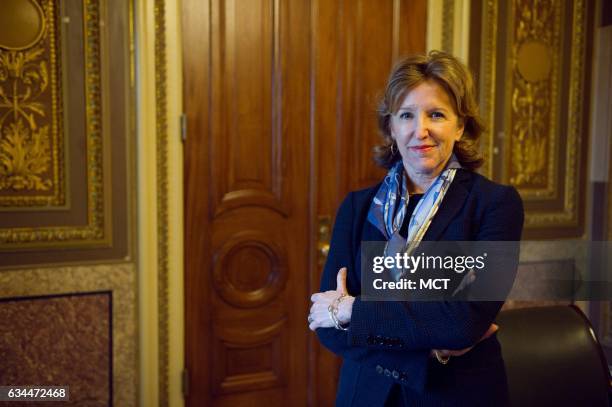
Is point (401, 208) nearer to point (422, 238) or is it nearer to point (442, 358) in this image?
point (422, 238)

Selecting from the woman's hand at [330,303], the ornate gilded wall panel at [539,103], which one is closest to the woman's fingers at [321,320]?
the woman's hand at [330,303]

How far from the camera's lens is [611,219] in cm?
232

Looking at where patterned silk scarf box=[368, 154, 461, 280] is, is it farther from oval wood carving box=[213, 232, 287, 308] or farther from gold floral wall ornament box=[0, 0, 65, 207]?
gold floral wall ornament box=[0, 0, 65, 207]

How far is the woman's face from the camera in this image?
3.06 feet

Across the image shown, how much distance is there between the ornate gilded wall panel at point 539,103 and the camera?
2.12m

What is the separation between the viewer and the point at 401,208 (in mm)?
963

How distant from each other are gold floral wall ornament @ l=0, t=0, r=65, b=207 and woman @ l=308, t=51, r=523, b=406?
3.08 feet

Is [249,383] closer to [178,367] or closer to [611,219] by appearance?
[178,367]

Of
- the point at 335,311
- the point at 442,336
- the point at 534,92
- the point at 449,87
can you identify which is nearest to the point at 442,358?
the point at 442,336

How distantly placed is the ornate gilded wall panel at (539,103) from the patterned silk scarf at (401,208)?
4.12 ft

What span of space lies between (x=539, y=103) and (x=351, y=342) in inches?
67.7

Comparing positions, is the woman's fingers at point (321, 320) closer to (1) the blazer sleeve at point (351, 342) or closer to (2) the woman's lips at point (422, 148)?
(1) the blazer sleeve at point (351, 342)

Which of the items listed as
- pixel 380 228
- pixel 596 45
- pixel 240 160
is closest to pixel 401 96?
pixel 380 228

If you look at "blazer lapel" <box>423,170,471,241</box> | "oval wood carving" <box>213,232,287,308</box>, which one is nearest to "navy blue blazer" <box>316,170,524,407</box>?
"blazer lapel" <box>423,170,471,241</box>
